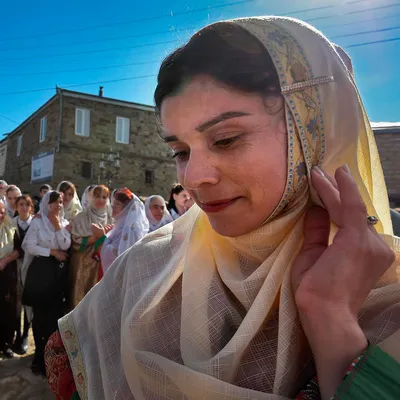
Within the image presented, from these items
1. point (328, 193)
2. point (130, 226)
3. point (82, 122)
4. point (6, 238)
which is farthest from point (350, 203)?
point (82, 122)

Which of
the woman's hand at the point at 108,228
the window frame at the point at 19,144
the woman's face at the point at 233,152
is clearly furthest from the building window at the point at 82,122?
the woman's face at the point at 233,152

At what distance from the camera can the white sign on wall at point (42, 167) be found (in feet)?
68.5

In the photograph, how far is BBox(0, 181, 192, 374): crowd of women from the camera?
415cm

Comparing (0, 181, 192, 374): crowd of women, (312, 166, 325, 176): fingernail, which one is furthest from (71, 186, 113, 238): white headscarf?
(312, 166, 325, 176): fingernail

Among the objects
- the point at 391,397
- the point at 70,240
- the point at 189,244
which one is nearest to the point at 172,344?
the point at 189,244

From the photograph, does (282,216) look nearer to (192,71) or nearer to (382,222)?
(382,222)

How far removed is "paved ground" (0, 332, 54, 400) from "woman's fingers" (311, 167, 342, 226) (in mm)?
3847

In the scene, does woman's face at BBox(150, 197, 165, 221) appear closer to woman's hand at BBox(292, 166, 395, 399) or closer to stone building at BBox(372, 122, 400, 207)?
woman's hand at BBox(292, 166, 395, 399)

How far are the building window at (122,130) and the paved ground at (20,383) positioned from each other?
18914 millimetres

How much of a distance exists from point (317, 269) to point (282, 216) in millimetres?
229

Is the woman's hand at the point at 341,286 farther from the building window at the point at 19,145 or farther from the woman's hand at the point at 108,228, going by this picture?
the building window at the point at 19,145

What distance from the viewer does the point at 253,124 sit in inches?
37.1

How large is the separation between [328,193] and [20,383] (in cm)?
424

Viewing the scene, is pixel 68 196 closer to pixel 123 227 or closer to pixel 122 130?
pixel 123 227
